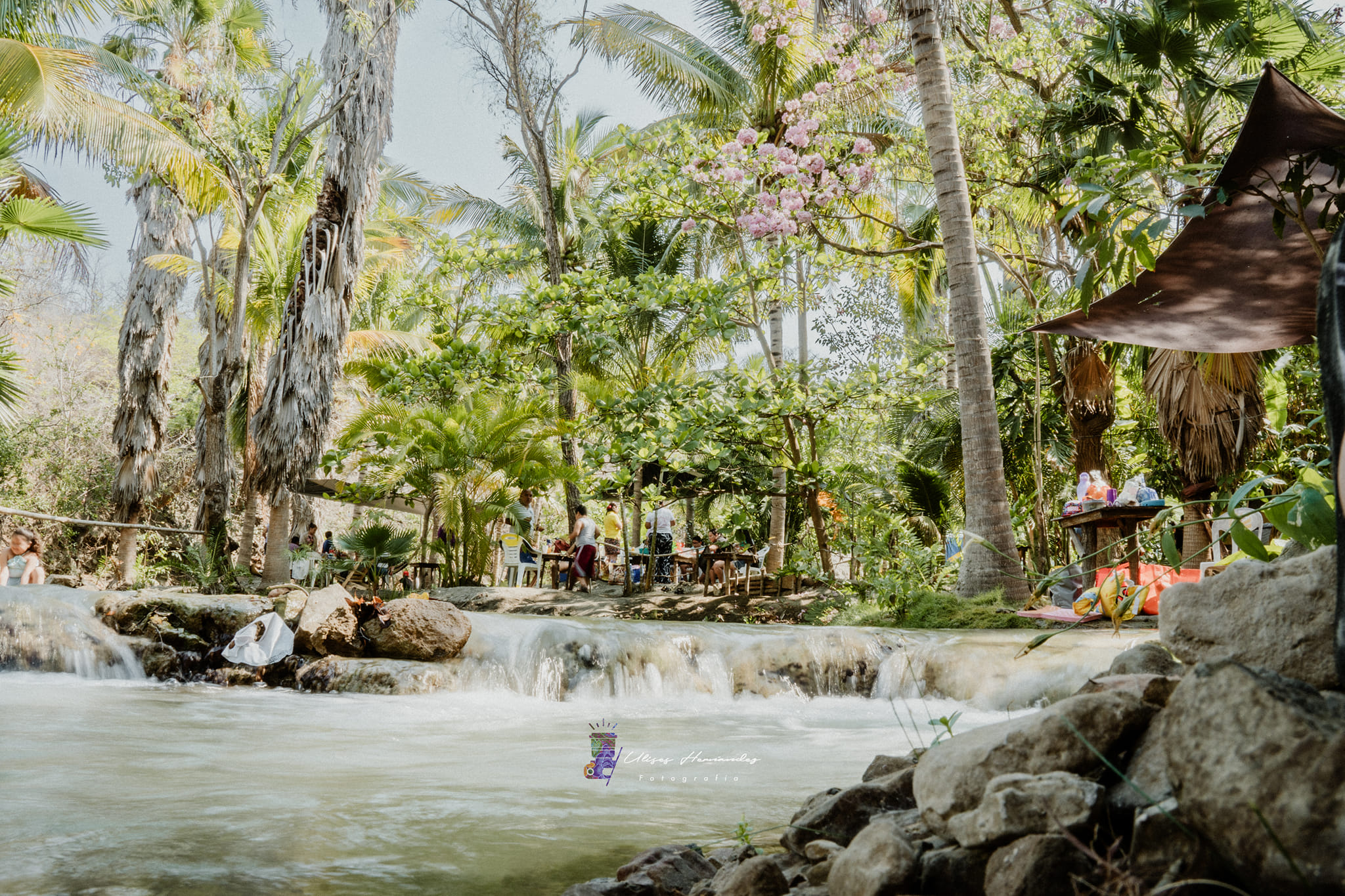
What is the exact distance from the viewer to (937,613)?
395 inches

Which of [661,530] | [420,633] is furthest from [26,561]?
[661,530]

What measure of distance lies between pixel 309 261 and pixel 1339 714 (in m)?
13.5

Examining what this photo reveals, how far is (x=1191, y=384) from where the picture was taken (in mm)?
9938

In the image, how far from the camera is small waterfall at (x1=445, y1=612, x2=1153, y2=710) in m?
7.75

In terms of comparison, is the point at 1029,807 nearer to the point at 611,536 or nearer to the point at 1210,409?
the point at 1210,409

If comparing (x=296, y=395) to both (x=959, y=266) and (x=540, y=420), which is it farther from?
(x=959, y=266)

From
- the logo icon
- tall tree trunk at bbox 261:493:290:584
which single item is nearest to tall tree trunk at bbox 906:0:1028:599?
the logo icon

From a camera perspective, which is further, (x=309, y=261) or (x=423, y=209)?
(x=423, y=209)

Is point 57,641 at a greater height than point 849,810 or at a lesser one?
greater

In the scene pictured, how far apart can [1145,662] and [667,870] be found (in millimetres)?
1623

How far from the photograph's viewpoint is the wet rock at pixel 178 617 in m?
9.76

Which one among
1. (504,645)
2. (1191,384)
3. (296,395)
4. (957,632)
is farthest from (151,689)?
(1191,384)

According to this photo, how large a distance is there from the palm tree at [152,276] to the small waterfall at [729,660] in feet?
32.3

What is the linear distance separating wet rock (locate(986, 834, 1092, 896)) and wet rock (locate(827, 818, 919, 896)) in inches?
9.4
